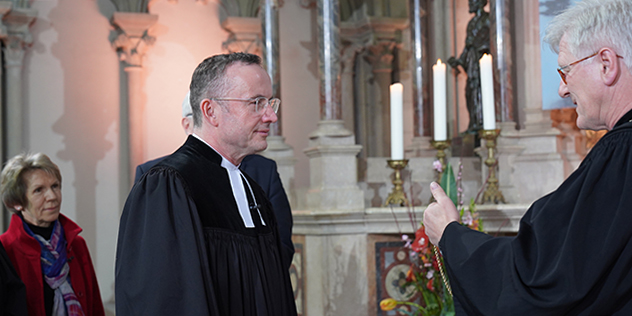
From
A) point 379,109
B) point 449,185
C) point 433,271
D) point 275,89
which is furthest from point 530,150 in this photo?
point 379,109

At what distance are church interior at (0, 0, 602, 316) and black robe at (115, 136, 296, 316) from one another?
1792mm

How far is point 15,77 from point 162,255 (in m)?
5.66

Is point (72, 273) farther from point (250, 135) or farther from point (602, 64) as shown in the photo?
point (602, 64)

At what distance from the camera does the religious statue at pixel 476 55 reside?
484 cm

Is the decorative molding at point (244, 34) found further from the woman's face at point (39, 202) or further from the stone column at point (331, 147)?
the woman's face at point (39, 202)

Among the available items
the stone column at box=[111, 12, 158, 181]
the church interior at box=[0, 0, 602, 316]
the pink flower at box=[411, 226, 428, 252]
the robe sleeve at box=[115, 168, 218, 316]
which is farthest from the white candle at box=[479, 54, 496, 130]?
the stone column at box=[111, 12, 158, 181]

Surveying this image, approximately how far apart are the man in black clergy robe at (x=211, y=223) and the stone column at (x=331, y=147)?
1952 millimetres

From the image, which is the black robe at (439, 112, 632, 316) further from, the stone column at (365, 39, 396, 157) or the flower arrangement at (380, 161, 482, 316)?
the stone column at (365, 39, 396, 157)

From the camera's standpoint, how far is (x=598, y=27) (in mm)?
Answer: 1485

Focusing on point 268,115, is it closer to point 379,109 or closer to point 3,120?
point 3,120

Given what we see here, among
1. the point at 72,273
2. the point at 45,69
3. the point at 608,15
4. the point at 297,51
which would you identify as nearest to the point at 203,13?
the point at 297,51

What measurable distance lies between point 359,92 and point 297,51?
93 cm

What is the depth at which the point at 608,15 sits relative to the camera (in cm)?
147

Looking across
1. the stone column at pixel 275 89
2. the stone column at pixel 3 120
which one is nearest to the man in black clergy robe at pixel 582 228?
the stone column at pixel 275 89
